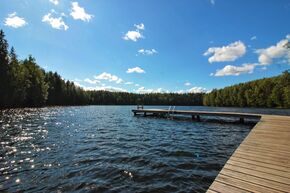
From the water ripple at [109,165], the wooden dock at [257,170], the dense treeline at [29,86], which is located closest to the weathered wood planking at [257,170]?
the wooden dock at [257,170]

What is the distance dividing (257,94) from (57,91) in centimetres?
7989

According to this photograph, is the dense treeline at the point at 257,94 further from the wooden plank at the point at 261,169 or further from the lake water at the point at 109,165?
the wooden plank at the point at 261,169

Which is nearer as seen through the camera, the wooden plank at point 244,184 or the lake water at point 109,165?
the wooden plank at point 244,184

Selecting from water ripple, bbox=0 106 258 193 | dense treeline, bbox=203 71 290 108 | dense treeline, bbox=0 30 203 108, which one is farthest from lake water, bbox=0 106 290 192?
dense treeline, bbox=203 71 290 108

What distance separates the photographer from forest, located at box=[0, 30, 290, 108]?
47.6 meters

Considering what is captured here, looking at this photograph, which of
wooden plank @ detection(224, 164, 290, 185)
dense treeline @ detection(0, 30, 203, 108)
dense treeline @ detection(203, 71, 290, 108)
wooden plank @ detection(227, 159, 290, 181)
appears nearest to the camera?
wooden plank @ detection(224, 164, 290, 185)

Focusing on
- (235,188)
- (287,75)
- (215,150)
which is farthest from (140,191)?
(287,75)

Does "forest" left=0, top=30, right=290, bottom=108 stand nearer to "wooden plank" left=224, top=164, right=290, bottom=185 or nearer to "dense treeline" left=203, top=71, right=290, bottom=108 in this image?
"dense treeline" left=203, top=71, right=290, bottom=108

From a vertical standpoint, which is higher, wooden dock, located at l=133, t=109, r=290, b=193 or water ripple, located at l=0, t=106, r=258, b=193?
wooden dock, located at l=133, t=109, r=290, b=193

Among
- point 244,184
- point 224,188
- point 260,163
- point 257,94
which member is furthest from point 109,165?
point 257,94

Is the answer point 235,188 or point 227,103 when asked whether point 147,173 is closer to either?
point 235,188

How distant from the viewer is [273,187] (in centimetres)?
508

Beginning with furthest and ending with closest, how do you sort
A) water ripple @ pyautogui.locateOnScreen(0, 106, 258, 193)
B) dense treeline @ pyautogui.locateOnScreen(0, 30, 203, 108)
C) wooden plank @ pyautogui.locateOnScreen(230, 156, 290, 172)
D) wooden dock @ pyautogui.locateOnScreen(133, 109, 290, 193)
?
dense treeline @ pyautogui.locateOnScreen(0, 30, 203, 108)
water ripple @ pyautogui.locateOnScreen(0, 106, 258, 193)
wooden plank @ pyautogui.locateOnScreen(230, 156, 290, 172)
wooden dock @ pyautogui.locateOnScreen(133, 109, 290, 193)

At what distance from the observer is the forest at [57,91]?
47594 millimetres
